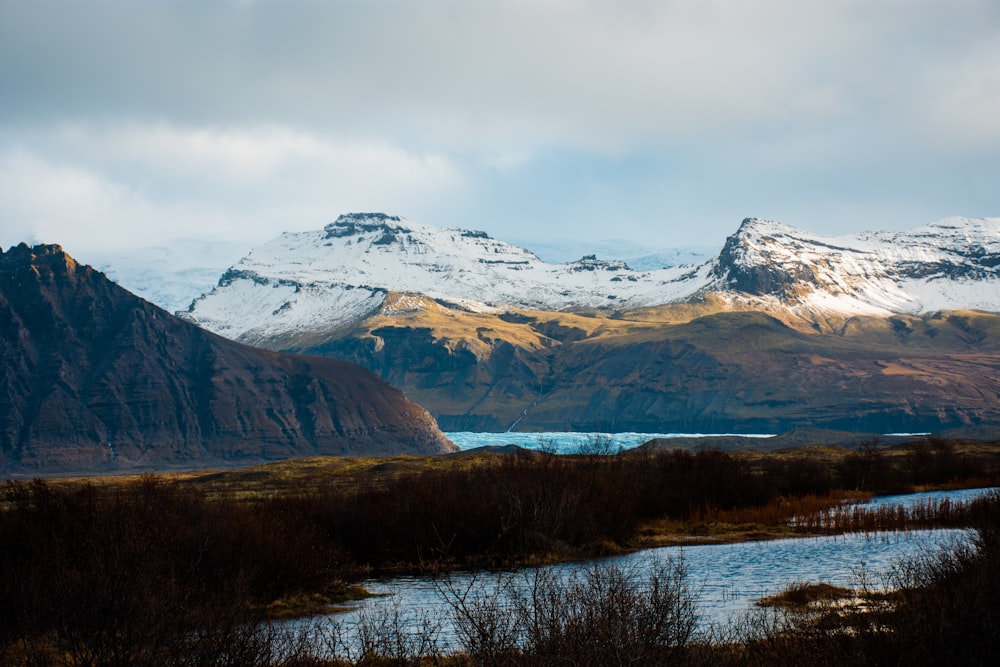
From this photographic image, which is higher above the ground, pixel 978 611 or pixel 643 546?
pixel 978 611

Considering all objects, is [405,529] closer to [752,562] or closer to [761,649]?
[752,562]


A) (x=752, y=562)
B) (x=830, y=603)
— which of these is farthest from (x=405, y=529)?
(x=830, y=603)

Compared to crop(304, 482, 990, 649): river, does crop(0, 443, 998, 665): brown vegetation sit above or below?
above

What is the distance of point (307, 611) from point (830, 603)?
25.7 metres

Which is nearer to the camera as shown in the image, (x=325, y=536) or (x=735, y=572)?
(x=735, y=572)

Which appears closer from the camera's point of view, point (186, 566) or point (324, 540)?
point (186, 566)

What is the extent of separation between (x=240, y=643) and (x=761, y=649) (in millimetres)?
14358

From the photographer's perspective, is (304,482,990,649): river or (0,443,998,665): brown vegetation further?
(304,482,990,649): river

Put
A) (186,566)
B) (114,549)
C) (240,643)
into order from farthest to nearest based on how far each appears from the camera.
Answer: (186,566)
(114,549)
(240,643)

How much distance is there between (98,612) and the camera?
101ft

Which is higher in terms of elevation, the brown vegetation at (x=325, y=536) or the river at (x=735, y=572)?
the brown vegetation at (x=325, y=536)

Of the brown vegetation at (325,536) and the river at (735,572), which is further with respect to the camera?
the river at (735,572)

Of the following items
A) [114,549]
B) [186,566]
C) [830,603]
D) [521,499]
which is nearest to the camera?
[114,549]

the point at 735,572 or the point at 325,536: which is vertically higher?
the point at 325,536
